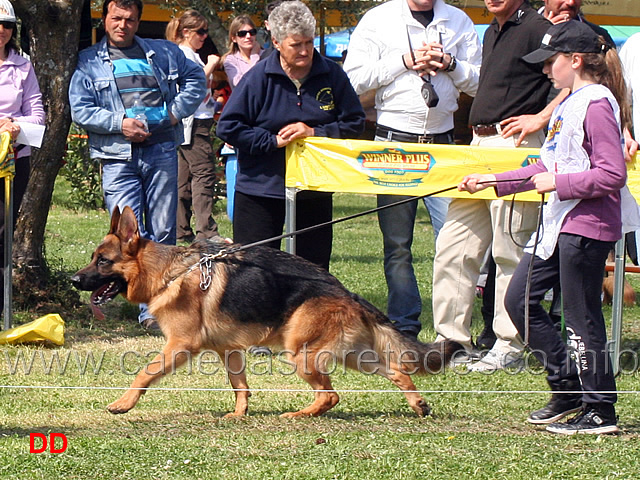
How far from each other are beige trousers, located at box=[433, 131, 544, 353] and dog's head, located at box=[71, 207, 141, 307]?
231 centimetres

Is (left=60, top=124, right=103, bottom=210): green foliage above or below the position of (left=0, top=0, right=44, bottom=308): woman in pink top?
below

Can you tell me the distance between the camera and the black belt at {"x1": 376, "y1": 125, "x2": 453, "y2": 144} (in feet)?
22.4

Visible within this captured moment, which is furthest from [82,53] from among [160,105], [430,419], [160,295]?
[430,419]

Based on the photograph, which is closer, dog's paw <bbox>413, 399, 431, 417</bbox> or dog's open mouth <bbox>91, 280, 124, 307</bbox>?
dog's paw <bbox>413, 399, 431, 417</bbox>

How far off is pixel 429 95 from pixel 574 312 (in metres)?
2.49

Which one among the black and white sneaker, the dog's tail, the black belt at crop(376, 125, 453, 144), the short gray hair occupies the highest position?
the short gray hair

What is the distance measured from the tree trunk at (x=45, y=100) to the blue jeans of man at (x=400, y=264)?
259 cm

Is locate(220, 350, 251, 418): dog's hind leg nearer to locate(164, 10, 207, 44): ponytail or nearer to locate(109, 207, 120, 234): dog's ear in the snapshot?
locate(109, 207, 120, 234): dog's ear

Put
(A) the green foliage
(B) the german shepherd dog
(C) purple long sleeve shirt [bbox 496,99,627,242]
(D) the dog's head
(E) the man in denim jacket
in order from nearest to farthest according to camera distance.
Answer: (C) purple long sleeve shirt [bbox 496,99,627,242] → (B) the german shepherd dog → (D) the dog's head → (E) the man in denim jacket → (A) the green foliage

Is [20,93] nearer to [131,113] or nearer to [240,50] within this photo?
[131,113]

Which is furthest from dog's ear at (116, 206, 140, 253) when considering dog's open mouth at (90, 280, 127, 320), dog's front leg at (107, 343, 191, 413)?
dog's front leg at (107, 343, 191, 413)

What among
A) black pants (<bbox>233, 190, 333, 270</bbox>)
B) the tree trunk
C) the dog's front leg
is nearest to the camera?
the dog's front leg

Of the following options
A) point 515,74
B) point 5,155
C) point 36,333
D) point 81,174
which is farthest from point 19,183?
point 81,174

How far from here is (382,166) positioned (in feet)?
20.8
